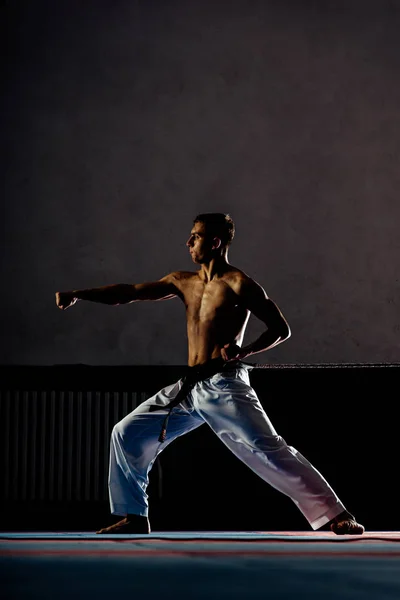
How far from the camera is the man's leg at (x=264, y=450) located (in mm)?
2746

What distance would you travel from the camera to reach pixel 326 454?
12.8ft

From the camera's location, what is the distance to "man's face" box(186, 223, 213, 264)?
298 cm

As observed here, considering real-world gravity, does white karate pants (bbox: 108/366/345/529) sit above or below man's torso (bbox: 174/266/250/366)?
below

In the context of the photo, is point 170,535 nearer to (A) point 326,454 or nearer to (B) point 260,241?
(A) point 326,454

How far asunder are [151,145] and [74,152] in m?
0.40

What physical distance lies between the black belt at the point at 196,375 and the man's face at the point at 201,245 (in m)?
0.35

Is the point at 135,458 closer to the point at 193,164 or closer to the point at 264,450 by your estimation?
the point at 264,450

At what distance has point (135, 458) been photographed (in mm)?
2885

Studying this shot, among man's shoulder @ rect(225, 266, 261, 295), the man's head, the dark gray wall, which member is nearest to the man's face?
the man's head

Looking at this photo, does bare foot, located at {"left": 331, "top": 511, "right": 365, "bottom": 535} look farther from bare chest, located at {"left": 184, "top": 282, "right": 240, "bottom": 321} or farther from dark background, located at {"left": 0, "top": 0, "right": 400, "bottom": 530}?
dark background, located at {"left": 0, "top": 0, "right": 400, "bottom": 530}

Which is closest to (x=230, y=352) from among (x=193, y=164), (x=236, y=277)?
(x=236, y=277)

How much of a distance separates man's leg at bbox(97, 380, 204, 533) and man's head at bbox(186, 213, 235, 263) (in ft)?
1.45

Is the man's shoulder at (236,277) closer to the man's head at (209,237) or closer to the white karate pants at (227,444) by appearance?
the man's head at (209,237)

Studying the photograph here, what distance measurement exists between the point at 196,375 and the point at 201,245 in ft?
1.44
